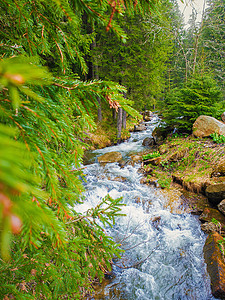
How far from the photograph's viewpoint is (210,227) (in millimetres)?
4324

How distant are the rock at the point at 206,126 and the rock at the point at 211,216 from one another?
3.76m

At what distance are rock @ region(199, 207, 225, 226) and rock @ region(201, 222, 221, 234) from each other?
0.59 feet

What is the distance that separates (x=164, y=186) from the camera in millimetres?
6148

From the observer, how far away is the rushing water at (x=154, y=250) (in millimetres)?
3377

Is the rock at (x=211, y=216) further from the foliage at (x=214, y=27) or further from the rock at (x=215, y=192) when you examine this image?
the foliage at (x=214, y=27)

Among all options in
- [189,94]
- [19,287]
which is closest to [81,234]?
[19,287]

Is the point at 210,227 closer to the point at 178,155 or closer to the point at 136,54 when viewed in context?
the point at 178,155

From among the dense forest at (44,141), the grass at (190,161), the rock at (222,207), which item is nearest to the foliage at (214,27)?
the grass at (190,161)

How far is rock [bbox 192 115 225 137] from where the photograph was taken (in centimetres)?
714

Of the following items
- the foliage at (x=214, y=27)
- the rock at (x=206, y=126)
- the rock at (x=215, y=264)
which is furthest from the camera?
the foliage at (x=214, y=27)

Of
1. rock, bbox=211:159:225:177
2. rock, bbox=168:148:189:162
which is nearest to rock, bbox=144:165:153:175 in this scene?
rock, bbox=168:148:189:162

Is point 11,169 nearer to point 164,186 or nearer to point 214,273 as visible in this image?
point 214,273

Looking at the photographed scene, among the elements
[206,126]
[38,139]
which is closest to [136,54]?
[206,126]

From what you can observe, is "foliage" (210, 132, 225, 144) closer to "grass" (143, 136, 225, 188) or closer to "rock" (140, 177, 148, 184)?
"grass" (143, 136, 225, 188)
